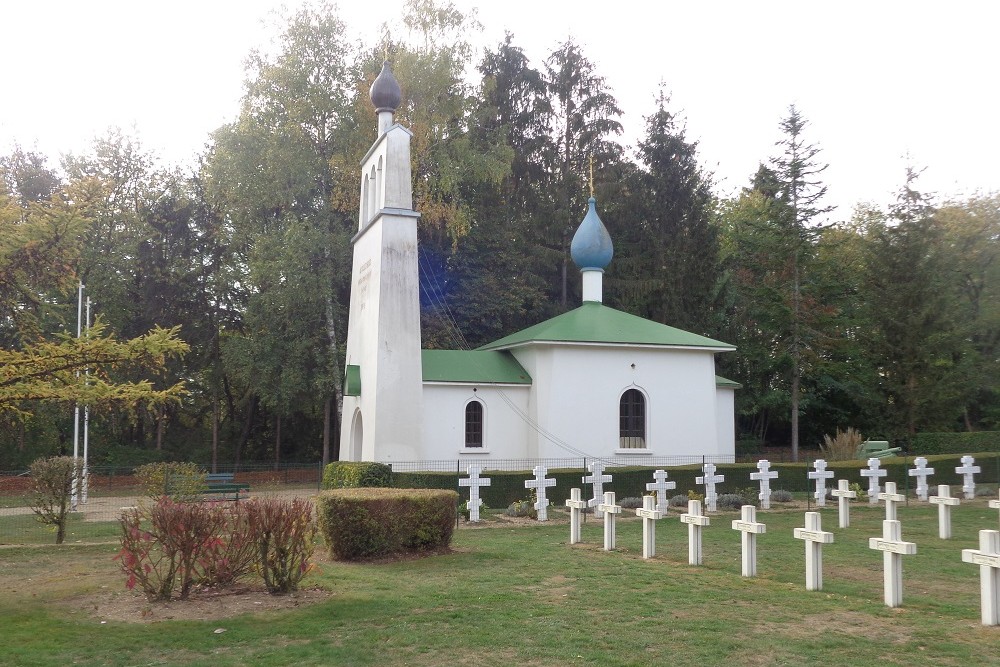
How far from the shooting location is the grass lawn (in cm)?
724

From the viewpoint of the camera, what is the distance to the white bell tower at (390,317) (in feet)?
72.0

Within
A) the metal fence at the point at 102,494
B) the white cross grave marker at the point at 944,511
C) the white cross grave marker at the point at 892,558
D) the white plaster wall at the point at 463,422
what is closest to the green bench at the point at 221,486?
the metal fence at the point at 102,494

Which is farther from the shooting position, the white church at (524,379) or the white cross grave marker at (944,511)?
the white church at (524,379)

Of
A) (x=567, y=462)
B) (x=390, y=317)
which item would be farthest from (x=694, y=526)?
(x=567, y=462)

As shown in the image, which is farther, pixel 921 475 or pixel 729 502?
pixel 921 475

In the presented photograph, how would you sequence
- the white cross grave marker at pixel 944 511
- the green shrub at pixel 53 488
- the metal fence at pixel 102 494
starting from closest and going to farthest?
the white cross grave marker at pixel 944 511 < the green shrub at pixel 53 488 < the metal fence at pixel 102 494

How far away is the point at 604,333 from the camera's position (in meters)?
27.0

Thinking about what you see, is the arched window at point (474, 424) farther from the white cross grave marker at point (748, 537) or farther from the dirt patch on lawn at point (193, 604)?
the dirt patch on lawn at point (193, 604)

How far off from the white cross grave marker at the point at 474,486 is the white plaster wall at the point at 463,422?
22.3 ft

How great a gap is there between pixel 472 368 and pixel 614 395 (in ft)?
15.0

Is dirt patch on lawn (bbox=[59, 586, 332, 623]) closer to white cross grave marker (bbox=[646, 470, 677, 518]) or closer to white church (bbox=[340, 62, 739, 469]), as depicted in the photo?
white cross grave marker (bbox=[646, 470, 677, 518])

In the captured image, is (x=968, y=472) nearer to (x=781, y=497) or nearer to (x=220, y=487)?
(x=781, y=497)

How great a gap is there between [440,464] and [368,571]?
42.9 ft

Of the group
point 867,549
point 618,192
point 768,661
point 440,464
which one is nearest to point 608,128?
point 618,192
